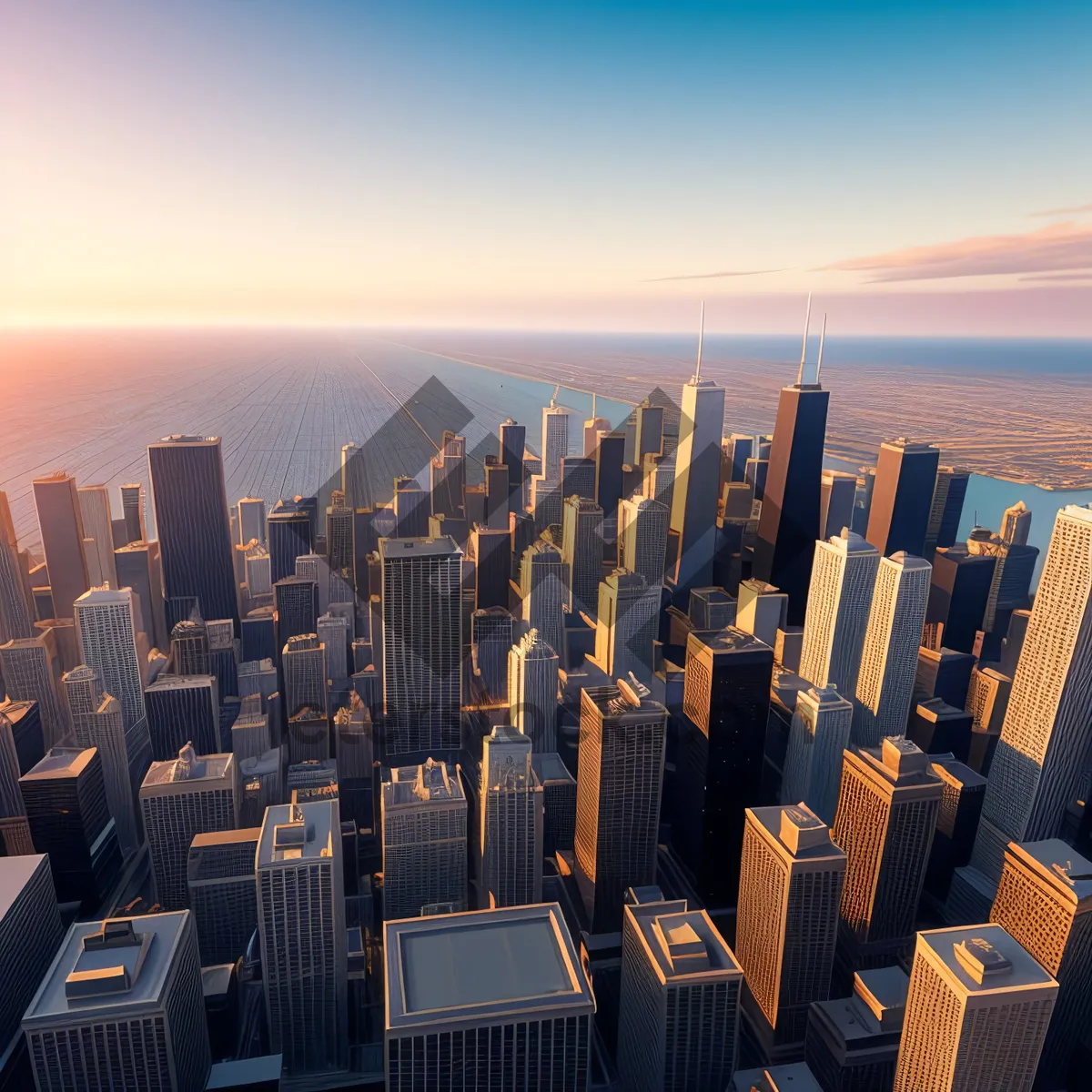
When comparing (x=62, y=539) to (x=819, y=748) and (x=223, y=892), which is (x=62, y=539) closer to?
(x=223, y=892)

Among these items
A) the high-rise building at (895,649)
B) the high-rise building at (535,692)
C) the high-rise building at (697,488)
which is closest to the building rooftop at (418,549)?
the high-rise building at (535,692)

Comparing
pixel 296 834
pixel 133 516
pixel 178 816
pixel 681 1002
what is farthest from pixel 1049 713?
pixel 133 516

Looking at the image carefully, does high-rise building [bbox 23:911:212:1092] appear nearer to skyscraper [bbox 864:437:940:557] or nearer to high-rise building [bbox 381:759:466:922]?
high-rise building [bbox 381:759:466:922]

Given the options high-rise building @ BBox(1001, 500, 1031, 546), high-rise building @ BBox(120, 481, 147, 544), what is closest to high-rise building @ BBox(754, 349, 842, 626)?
high-rise building @ BBox(1001, 500, 1031, 546)

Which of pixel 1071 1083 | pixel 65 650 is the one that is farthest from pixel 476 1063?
pixel 65 650

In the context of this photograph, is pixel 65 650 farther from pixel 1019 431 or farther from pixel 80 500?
pixel 1019 431
